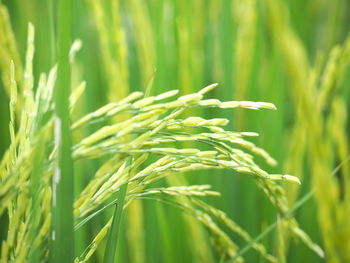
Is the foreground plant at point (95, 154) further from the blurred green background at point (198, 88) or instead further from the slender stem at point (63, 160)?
the blurred green background at point (198, 88)

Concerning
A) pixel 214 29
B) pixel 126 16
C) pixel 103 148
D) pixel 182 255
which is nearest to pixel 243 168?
pixel 103 148

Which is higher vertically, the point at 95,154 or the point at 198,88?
the point at 198,88

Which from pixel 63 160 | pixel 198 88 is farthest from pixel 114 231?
pixel 198 88

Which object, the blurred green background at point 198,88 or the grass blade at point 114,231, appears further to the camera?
the blurred green background at point 198,88

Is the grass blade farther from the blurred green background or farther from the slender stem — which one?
the blurred green background

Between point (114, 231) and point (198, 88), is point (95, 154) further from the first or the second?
point (198, 88)

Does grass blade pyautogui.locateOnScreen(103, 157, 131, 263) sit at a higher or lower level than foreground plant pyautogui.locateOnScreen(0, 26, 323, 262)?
lower

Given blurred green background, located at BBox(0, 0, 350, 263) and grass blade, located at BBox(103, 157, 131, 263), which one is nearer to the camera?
grass blade, located at BBox(103, 157, 131, 263)

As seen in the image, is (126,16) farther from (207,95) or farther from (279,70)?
(279,70)

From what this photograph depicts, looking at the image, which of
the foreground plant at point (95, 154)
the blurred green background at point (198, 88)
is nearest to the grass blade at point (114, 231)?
the foreground plant at point (95, 154)

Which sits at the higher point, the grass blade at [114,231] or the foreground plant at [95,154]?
the foreground plant at [95,154]

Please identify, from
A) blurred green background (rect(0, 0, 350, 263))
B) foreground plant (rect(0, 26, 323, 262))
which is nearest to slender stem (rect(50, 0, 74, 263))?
foreground plant (rect(0, 26, 323, 262))
